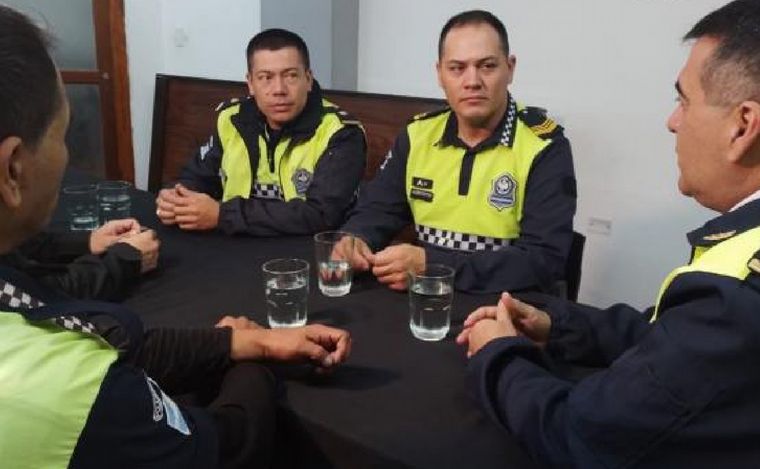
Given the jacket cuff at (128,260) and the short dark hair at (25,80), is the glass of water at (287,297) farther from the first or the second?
the short dark hair at (25,80)

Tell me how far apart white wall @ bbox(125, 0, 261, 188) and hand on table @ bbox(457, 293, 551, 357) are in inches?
104

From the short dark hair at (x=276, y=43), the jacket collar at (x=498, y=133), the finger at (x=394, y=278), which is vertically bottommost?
the finger at (x=394, y=278)

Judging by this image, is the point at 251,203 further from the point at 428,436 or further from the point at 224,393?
the point at 428,436

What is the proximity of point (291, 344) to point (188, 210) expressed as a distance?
886 millimetres

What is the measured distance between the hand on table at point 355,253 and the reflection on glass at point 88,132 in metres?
2.96

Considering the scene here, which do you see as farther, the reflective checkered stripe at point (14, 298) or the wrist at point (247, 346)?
the wrist at point (247, 346)

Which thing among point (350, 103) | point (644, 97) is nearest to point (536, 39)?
point (644, 97)

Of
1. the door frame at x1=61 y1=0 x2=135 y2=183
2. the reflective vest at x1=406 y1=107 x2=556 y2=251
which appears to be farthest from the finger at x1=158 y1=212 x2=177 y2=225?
the door frame at x1=61 y1=0 x2=135 y2=183

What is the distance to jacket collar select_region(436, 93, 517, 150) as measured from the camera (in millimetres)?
1835

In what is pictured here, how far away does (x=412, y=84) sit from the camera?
11.3 ft

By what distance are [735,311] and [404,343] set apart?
1.85 feet

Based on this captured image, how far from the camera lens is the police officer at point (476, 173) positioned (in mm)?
1731

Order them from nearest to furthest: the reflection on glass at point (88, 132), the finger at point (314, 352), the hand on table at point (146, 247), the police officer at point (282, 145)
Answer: the finger at point (314, 352)
the hand on table at point (146, 247)
the police officer at point (282, 145)
the reflection on glass at point (88, 132)

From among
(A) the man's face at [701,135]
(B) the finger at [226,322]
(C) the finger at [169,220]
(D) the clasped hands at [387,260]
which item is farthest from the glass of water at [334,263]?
(A) the man's face at [701,135]
